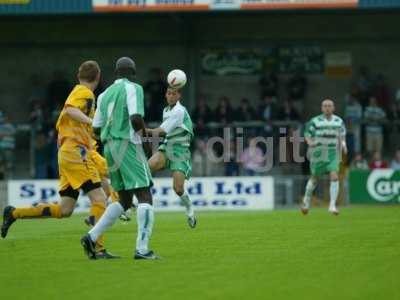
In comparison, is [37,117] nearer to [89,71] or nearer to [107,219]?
[89,71]

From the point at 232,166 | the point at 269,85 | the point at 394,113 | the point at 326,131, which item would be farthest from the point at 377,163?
the point at 326,131

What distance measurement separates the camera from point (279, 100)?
34.1 m

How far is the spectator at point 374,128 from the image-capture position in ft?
101

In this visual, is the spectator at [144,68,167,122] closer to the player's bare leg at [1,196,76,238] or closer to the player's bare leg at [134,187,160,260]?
the player's bare leg at [1,196,76,238]

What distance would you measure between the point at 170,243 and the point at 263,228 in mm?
3427

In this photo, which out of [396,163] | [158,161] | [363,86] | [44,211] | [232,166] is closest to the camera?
[44,211]

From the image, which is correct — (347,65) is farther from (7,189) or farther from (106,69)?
(7,189)

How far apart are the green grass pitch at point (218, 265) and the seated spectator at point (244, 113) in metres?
12.6

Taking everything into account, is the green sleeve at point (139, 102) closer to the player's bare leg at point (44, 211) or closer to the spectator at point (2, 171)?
the player's bare leg at point (44, 211)

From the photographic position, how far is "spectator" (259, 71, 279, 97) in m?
32.8

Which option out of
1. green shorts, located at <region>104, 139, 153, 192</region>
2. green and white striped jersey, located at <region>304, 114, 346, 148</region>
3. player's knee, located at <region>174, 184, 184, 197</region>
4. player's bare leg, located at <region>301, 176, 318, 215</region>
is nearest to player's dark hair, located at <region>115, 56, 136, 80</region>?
green shorts, located at <region>104, 139, 153, 192</region>

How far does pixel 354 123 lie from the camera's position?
31.0 m

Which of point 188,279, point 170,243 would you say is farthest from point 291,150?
point 188,279

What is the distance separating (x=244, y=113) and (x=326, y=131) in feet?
24.3
